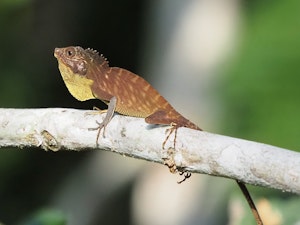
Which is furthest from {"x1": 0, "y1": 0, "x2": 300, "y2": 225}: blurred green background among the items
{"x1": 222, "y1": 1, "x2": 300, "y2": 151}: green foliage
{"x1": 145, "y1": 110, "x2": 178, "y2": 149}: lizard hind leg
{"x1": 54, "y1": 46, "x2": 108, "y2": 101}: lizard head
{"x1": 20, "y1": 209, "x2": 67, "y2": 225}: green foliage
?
{"x1": 145, "y1": 110, "x2": 178, "y2": 149}: lizard hind leg

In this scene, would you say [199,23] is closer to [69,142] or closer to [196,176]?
[196,176]

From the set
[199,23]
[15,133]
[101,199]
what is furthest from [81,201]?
[15,133]

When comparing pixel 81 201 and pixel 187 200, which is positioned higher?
pixel 187 200

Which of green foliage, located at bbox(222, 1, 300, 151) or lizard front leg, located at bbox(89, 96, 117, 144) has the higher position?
lizard front leg, located at bbox(89, 96, 117, 144)

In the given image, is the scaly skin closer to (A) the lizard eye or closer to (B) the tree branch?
(A) the lizard eye

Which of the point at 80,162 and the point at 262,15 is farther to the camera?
the point at 80,162

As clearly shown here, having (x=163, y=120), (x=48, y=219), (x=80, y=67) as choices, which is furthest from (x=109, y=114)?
(x=48, y=219)
